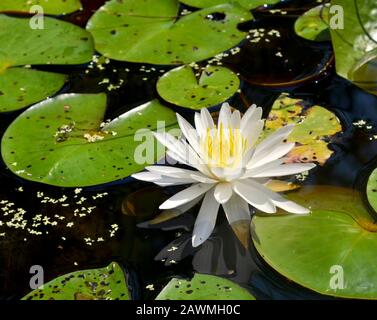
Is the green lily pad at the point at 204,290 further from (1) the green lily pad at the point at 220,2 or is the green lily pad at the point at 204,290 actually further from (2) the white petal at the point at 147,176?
(1) the green lily pad at the point at 220,2

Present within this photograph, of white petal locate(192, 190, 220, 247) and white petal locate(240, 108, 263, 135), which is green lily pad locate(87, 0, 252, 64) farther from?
white petal locate(192, 190, 220, 247)

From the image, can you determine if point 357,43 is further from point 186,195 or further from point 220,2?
point 186,195

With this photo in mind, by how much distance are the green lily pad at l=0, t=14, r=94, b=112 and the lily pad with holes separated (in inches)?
43.9

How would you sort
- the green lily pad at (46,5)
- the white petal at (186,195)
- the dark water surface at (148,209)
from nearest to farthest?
1. the dark water surface at (148,209)
2. the white petal at (186,195)
3. the green lily pad at (46,5)

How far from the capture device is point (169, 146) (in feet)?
8.18

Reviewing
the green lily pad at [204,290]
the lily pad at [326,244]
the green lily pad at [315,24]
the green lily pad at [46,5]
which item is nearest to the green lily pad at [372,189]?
the lily pad at [326,244]

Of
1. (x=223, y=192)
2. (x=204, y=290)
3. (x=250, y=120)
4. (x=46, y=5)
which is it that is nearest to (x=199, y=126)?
(x=250, y=120)

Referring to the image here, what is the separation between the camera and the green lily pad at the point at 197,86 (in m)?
3.02

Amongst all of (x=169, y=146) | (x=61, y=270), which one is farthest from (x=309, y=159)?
(x=61, y=270)

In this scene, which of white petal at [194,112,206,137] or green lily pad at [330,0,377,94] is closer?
white petal at [194,112,206,137]

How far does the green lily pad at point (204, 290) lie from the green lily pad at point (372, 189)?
58 centimetres

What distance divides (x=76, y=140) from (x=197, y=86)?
26.2 inches

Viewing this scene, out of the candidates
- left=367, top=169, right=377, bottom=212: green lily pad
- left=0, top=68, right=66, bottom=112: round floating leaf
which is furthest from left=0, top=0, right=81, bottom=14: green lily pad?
left=367, top=169, right=377, bottom=212: green lily pad

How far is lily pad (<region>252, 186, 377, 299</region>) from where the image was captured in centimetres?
210
